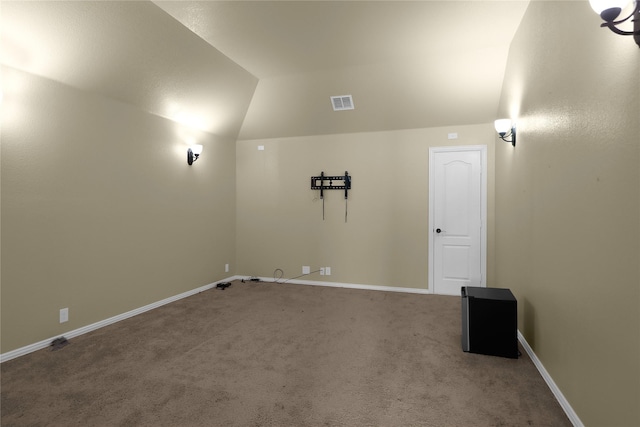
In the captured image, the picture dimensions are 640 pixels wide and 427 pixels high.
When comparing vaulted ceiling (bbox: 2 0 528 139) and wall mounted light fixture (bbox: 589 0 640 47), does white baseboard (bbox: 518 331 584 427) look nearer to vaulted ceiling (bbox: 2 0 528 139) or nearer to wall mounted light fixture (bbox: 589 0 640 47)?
wall mounted light fixture (bbox: 589 0 640 47)

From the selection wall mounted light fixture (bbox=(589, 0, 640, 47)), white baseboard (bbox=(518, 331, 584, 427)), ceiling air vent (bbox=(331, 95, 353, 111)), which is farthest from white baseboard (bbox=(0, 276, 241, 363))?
wall mounted light fixture (bbox=(589, 0, 640, 47))

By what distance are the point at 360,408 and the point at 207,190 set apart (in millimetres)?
3822

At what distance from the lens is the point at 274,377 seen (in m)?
2.36

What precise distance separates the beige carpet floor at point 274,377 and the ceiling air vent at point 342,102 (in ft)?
9.29

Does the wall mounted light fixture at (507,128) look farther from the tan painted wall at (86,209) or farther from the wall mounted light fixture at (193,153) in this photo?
the tan painted wall at (86,209)

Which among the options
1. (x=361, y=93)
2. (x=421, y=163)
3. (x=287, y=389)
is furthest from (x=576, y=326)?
(x=361, y=93)

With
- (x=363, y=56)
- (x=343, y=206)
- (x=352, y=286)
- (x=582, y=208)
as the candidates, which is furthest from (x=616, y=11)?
(x=352, y=286)

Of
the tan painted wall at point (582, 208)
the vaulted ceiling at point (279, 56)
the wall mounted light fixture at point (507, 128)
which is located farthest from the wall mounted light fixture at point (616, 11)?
the wall mounted light fixture at point (507, 128)

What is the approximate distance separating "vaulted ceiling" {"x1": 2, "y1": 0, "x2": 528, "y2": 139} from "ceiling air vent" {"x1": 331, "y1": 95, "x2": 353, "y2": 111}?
8cm

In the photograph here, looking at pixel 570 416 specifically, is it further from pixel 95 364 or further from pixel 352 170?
pixel 352 170

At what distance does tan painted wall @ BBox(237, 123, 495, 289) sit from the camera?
15.4 ft

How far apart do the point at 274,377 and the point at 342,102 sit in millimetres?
3542

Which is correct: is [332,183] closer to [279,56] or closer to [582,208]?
[279,56]

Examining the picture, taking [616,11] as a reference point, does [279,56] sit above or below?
above
